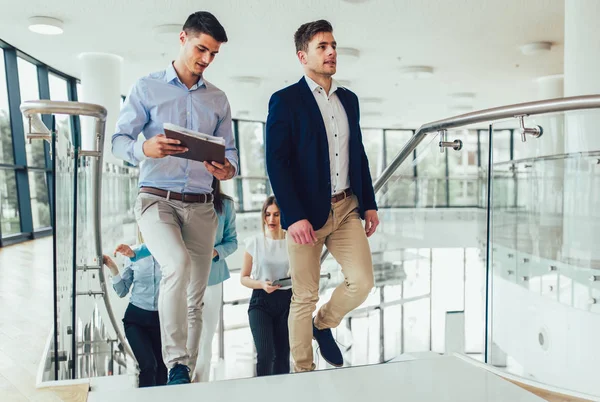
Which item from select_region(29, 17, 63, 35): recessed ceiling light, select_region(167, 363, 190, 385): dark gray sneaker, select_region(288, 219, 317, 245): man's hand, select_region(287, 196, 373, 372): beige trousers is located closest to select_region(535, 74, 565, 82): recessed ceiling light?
select_region(29, 17, 63, 35): recessed ceiling light

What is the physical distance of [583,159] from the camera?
3408mm

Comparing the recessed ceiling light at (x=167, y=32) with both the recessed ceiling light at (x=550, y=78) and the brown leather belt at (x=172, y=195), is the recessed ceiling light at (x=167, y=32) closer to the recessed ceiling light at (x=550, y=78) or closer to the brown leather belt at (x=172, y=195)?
the brown leather belt at (x=172, y=195)

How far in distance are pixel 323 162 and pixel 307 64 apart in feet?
1.57

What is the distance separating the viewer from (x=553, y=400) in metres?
2.22

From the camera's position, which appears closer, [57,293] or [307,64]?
[57,293]

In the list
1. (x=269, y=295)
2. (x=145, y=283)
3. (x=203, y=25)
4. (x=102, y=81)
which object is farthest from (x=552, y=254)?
(x=102, y=81)

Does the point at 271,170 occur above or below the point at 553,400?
above

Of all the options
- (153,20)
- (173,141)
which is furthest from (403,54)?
(173,141)

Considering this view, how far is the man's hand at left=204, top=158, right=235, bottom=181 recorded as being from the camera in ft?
7.84

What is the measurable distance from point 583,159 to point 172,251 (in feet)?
8.24

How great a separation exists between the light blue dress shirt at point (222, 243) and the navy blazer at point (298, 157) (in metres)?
1.01

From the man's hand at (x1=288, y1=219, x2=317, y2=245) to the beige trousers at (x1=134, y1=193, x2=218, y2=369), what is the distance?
1.41 feet

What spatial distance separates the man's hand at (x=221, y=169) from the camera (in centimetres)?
239

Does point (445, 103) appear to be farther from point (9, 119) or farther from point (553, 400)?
point (553, 400)
